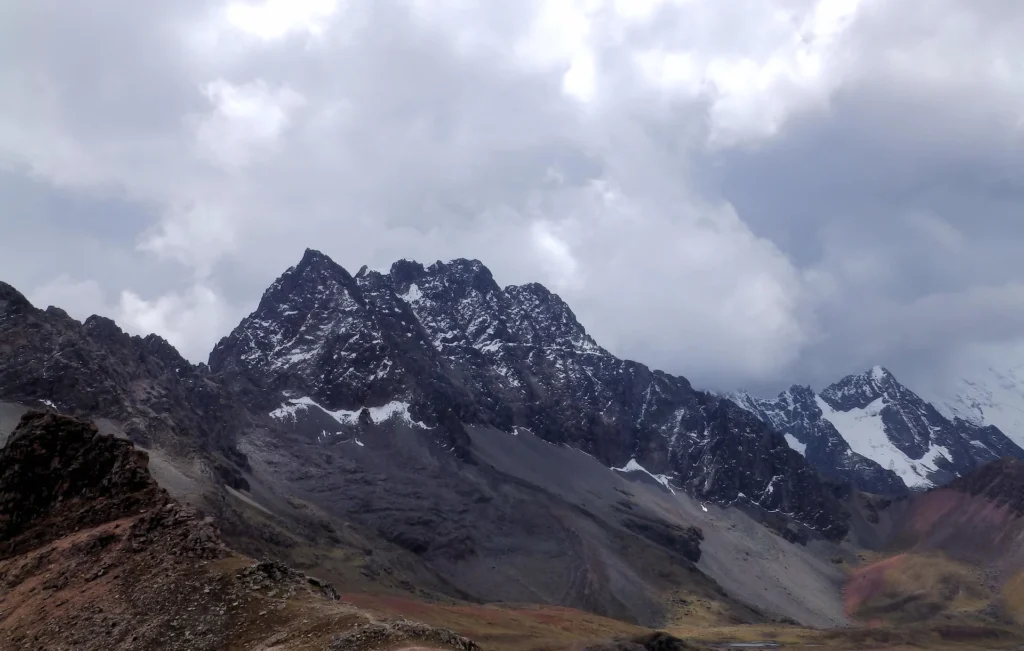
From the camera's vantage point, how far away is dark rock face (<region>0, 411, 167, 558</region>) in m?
65.0

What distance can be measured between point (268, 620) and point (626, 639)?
3888 inches

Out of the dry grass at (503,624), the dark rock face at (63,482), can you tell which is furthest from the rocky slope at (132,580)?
the dry grass at (503,624)

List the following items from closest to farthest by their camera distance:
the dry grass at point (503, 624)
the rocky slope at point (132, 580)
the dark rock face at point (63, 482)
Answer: the rocky slope at point (132, 580), the dark rock face at point (63, 482), the dry grass at point (503, 624)

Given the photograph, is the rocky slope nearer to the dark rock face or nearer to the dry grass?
the dark rock face

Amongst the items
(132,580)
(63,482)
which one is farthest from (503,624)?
(132,580)

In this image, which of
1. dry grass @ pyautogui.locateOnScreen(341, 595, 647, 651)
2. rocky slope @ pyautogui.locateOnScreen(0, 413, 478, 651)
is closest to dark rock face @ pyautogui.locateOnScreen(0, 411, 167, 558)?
rocky slope @ pyautogui.locateOnScreen(0, 413, 478, 651)

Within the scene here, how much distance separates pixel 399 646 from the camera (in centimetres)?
4444

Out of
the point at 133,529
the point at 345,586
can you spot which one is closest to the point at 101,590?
the point at 133,529

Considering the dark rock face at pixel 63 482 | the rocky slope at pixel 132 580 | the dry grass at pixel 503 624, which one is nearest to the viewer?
the rocky slope at pixel 132 580

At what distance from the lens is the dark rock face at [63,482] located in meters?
65.0

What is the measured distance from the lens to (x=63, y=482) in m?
69.6

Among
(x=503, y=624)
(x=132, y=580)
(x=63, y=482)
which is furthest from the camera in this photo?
(x=503, y=624)

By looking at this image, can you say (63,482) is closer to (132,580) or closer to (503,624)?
(132,580)

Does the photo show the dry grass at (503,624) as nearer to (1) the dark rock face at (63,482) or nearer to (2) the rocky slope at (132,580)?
(1) the dark rock face at (63,482)
